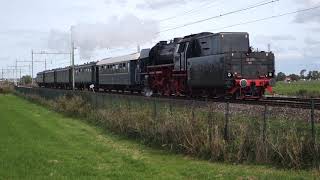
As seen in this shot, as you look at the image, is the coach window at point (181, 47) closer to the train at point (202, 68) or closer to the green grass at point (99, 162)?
the train at point (202, 68)

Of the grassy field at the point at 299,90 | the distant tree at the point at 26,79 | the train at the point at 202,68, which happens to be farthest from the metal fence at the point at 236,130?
the distant tree at the point at 26,79

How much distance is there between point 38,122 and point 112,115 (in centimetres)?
487

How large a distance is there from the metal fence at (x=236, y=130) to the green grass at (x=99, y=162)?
19.3 inches

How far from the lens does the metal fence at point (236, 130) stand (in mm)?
11875

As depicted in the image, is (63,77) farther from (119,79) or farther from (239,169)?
(239,169)

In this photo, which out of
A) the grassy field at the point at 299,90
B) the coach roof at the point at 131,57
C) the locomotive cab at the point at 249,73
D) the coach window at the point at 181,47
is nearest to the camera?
the locomotive cab at the point at 249,73

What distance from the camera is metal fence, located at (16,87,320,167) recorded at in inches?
468

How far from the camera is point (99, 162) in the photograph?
13.3 m

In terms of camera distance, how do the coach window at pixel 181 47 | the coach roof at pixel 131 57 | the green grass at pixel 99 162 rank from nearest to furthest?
the green grass at pixel 99 162 → the coach window at pixel 181 47 → the coach roof at pixel 131 57

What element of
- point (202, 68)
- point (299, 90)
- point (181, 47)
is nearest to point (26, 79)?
point (299, 90)

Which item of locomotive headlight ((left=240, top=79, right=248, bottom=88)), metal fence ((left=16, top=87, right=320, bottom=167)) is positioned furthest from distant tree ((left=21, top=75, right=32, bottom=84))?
metal fence ((left=16, top=87, right=320, bottom=167))

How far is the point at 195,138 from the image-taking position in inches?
554

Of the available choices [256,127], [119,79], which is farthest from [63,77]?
[256,127]

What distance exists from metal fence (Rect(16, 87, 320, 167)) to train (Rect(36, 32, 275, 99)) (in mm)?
9684
